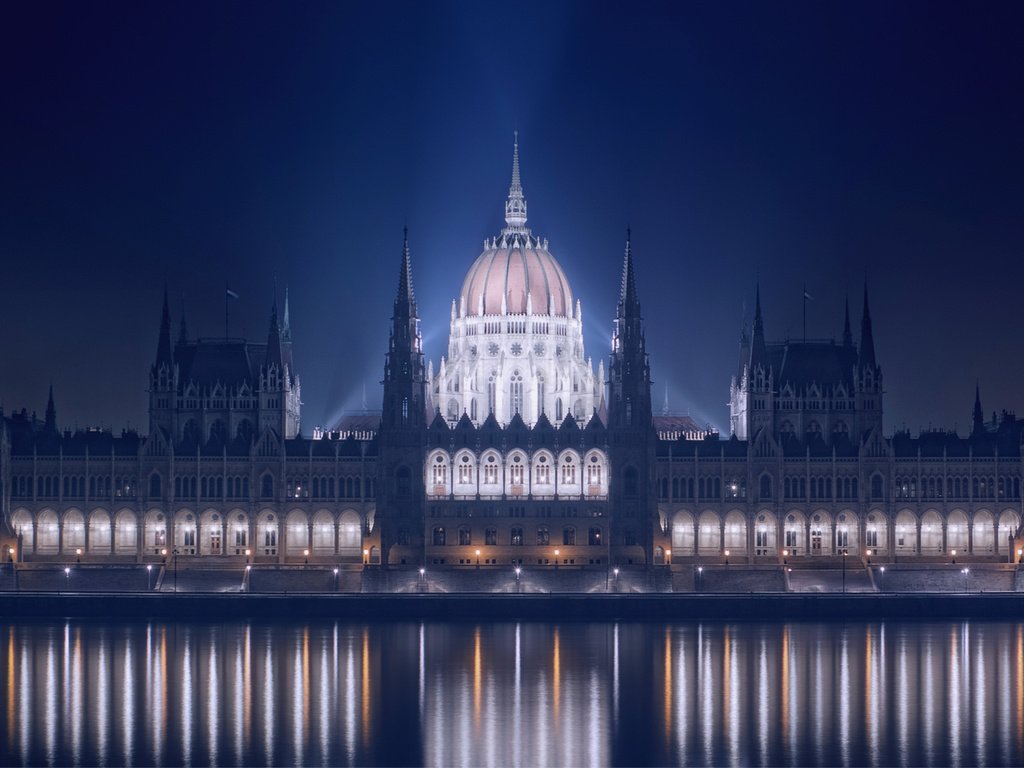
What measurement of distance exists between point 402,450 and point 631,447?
50.5 feet

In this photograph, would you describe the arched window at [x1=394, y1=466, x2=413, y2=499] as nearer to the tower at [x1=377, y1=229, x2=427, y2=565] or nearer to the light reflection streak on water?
the tower at [x1=377, y1=229, x2=427, y2=565]

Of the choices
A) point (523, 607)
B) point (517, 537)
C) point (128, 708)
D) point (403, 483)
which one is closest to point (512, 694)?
point (128, 708)

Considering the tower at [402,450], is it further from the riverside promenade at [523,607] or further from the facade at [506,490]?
Result: the riverside promenade at [523,607]

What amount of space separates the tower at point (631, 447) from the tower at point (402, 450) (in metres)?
12.9

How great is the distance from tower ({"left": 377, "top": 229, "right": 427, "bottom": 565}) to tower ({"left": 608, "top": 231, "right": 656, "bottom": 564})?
510 inches

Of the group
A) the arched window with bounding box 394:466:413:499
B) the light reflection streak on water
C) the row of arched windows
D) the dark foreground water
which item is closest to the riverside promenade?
the dark foreground water

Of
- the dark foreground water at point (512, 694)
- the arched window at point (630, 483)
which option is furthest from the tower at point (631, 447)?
the dark foreground water at point (512, 694)

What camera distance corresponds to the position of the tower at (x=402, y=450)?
18575 cm

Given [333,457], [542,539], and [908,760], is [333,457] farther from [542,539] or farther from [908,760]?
[908,760]

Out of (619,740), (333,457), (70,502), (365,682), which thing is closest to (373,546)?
(333,457)

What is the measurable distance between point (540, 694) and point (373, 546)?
175ft

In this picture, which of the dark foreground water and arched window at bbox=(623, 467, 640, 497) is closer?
the dark foreground water

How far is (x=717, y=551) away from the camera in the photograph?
7456 inches

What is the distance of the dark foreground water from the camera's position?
388 ft
